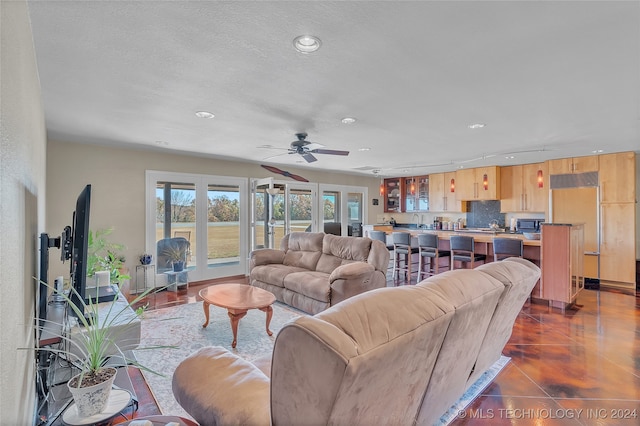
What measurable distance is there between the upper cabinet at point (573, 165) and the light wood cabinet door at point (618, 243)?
719 millimetres

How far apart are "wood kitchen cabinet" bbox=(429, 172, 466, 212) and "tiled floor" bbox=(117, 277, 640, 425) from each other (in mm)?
4052

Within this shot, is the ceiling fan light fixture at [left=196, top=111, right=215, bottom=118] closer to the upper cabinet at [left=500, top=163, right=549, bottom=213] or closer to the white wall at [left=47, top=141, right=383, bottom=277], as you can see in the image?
the white wall at [left=47, top=141, right=383, bottom=277]

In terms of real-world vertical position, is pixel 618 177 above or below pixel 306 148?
below

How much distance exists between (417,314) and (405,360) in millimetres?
167

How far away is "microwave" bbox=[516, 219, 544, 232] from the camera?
6.57m

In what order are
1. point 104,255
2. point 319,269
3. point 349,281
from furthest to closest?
point 104,255
point 319,269
point 349,281

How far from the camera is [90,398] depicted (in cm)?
125

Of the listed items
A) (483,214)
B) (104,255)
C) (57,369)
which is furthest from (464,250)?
(104,255)

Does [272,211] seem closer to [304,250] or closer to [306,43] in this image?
[304,250]

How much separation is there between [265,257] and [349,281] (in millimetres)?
1843

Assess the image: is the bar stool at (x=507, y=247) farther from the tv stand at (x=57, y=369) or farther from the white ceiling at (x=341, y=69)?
the tv stand at (x=57, y=369)

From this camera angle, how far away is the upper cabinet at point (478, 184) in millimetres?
6891

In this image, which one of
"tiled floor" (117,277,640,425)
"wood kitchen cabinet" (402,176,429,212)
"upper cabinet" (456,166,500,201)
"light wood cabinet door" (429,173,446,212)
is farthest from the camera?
"wood kitchen cabinet" (402,176,429,212)

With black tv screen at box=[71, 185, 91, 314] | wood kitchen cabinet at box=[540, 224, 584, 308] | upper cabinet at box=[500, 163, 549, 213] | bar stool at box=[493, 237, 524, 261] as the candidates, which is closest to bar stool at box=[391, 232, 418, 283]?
bar stool at box=[493, 237, 524, 261]
